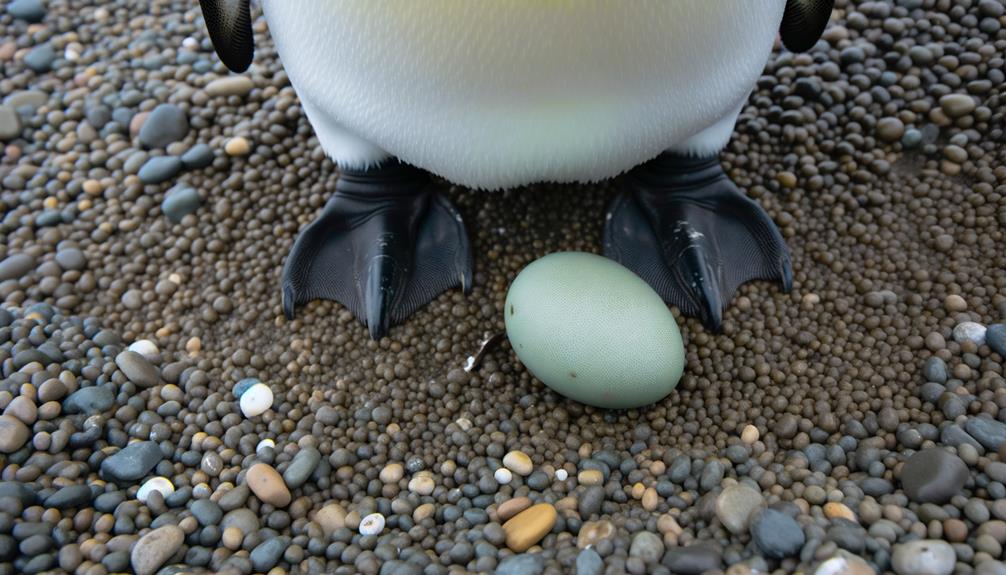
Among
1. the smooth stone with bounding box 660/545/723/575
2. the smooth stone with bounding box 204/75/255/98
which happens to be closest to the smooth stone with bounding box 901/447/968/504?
the smooth stone with bounding box 660/545/723/575

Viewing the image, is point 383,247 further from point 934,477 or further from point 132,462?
point 934,477

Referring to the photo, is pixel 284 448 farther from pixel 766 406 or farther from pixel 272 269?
pixel 766 406

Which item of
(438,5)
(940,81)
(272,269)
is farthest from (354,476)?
(940,81)

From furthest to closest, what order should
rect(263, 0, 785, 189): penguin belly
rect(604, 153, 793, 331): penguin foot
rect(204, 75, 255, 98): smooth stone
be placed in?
rect(204, 75, 255, 98): smooth stone
rect(604, 153, 793, 331): penguin foot
rect(263, 0, 785, 189): penguin belly

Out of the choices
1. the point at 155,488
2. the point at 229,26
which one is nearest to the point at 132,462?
the point at 155,488

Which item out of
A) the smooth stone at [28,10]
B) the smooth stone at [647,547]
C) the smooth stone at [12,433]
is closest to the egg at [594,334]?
the smooth stone at [647,547]

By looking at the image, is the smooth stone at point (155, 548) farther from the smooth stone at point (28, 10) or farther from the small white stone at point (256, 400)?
the smooth stone at point (28, 10)

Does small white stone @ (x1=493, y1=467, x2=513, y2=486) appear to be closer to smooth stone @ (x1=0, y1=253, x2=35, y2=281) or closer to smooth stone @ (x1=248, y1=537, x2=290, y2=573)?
smooth stone @ (x1=248, y1=537, x2=290, y2=573)
